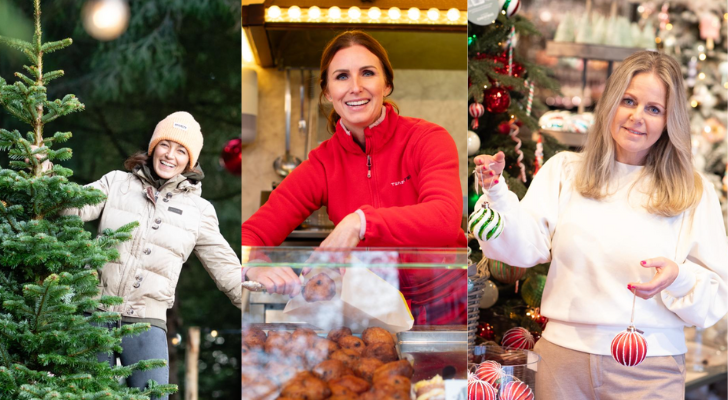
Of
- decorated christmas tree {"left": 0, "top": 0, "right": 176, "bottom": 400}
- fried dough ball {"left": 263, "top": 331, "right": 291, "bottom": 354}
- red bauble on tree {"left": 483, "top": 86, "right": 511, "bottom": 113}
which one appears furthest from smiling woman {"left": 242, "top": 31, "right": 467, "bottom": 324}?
red bauble on tree {"left": 483, "top": 86, "right": 511, "bottom": 113}

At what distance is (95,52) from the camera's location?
1.81 meters

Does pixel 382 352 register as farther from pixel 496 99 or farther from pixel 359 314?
pixel 496 99

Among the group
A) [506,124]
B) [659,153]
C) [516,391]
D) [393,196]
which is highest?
[506,124]

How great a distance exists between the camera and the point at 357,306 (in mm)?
1513

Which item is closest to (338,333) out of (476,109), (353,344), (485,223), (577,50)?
(353,344)

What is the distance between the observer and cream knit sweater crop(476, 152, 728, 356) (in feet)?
5.76

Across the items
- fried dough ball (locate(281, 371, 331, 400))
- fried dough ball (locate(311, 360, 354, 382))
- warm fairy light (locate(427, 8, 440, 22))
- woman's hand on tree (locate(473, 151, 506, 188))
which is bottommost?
fried dough ball (locate(281, 371, 331, 400))

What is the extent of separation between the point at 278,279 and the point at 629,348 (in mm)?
881

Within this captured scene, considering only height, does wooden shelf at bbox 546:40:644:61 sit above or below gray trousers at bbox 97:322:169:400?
above

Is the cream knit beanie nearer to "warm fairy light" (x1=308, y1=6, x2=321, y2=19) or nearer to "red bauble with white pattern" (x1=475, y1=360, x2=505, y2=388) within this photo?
"warm fairy light" (x1=308, y1=6, x2=321, y2=19)

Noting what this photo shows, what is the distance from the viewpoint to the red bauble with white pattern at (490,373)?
186 centimetres

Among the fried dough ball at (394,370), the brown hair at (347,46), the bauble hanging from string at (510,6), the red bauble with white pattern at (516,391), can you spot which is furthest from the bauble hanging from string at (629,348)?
the bauble hanging from string at (510,6)

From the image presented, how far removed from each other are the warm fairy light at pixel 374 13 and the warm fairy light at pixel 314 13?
4.6 inches

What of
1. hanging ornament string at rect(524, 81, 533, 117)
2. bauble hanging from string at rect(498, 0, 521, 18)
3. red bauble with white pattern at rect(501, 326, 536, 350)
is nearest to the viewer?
red bauble with white pattern at rect(501, 326, 536, 350)
